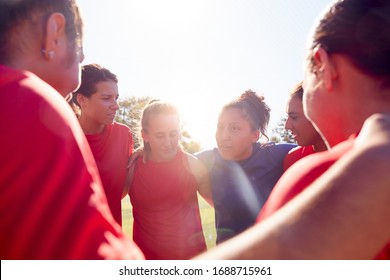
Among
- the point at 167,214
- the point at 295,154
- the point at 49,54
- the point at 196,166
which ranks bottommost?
the point at 167,214

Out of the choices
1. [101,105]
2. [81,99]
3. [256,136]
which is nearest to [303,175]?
[256,136]

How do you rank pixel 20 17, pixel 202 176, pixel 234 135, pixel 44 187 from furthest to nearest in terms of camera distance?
pixel 202 176 → pixel 234 135 → pixel 20 17 → pixel 44 187

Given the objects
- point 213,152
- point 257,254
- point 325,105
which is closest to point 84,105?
point 213,152

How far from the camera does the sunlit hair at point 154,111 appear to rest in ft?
15.9

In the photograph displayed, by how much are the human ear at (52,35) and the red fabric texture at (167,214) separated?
2.88 meters

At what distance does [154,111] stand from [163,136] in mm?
356

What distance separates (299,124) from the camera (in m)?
4.32

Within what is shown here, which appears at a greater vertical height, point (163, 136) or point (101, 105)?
point (101, 105)

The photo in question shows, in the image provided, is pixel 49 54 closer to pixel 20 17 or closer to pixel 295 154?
pixel 20 17

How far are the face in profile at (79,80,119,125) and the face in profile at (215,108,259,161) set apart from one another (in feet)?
4.54

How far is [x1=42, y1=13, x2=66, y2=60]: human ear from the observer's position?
69.0 inches

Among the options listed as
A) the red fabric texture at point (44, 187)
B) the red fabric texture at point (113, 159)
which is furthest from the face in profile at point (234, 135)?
the red fabric texture at point (44, 187)

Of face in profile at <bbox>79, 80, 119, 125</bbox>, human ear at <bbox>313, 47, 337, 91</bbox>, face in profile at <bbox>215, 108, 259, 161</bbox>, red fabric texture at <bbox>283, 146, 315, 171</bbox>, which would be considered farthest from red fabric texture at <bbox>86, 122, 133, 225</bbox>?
human ear at <bbox>313, 47, 337, 91</bbox>
